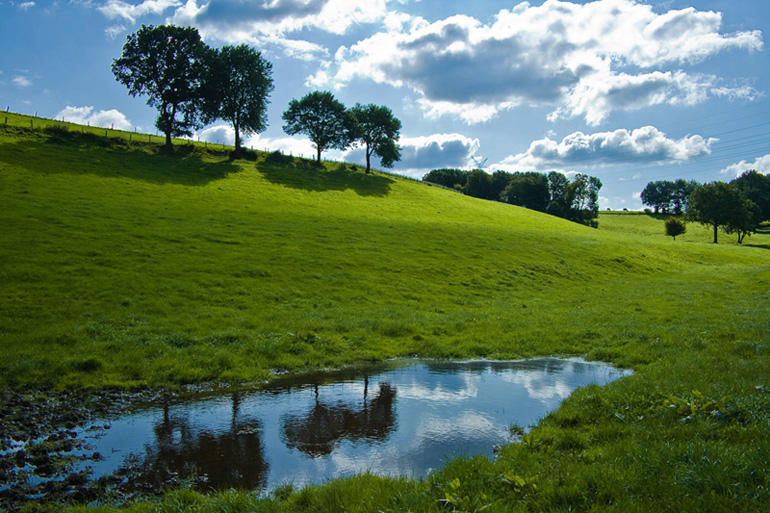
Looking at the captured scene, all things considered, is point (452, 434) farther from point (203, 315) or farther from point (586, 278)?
point (586, 278)

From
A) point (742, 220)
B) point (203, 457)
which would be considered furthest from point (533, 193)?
point (203, 457)

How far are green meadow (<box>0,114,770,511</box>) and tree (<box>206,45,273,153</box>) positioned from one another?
1011 inches

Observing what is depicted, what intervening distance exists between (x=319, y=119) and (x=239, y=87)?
17213 mm

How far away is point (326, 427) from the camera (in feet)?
32.9

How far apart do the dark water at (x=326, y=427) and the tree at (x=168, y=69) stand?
70279 millimetres

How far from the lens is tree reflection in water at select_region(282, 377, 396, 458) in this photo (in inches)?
364

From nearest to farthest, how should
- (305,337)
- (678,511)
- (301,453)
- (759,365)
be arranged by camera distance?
(678,511)
(301,453)
(759,365)
(305,337)

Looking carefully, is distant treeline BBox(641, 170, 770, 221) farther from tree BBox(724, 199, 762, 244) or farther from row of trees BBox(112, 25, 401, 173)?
row of trees BBox(112, 25, 401, 173)

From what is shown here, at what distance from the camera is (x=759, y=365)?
11.5 m

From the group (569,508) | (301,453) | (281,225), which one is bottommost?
(301,453)

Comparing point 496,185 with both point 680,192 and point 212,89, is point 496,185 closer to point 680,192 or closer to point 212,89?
point 680,192

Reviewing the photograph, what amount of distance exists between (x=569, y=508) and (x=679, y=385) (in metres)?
6.07

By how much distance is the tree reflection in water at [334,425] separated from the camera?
364 inches

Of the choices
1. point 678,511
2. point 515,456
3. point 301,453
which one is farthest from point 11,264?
point 678,511
